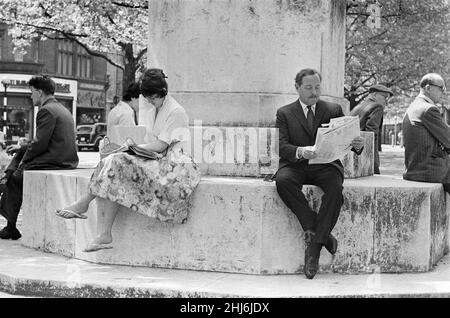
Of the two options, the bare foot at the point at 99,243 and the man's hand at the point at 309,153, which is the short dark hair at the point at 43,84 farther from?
the man's hand at the point at 309,153

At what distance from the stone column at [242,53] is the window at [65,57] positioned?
39.9 m

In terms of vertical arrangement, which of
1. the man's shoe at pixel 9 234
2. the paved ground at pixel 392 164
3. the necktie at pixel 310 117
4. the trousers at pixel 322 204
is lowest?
the man's shoe at pixel 9 234

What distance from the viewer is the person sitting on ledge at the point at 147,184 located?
230 inches

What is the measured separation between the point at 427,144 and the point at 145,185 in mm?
2947

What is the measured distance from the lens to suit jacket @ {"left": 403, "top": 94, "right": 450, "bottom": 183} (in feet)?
22.7

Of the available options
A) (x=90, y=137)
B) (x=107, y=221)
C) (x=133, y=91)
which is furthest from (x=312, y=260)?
(x=90, y=137)

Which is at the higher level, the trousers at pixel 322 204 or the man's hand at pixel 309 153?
the man's hand at pixel 309 153

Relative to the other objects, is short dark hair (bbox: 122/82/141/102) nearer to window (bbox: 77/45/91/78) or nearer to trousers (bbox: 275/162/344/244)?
trousers (bbox: 275/162/344/244)

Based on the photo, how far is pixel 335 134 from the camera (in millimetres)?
5676

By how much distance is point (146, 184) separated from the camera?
19.2 feet

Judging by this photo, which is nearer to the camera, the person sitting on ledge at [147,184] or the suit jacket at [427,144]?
the person sitting on ledge at [147,184]

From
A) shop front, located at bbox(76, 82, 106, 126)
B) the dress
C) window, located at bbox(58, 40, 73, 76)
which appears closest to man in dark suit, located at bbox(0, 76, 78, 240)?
the dress

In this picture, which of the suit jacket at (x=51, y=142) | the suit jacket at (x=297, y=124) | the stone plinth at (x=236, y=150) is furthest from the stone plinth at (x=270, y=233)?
the suit jacket at (x=51, y=142)
